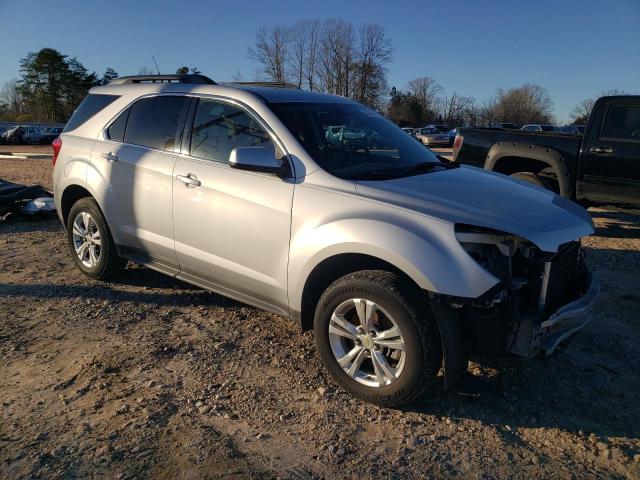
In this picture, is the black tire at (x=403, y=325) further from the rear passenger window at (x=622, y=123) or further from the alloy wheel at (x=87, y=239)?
the rear passenger window at (x=622, y=123)


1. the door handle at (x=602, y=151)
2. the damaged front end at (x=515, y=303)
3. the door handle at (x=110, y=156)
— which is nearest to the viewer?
the damaged front end at (x=515, y=303)

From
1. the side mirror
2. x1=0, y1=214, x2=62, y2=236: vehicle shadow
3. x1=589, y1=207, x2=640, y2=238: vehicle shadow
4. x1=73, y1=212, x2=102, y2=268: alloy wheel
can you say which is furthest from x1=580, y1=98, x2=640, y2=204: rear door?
x1=0, y1=214, x2=62, y2=236: vehicle shadow

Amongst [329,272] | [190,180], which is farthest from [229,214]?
[329,272]

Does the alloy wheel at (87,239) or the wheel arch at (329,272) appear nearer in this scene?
the wheel arch at (329,272)

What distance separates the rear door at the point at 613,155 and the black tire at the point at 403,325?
5465 mm

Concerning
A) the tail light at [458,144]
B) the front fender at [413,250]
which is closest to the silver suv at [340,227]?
the front fender at [413,250]

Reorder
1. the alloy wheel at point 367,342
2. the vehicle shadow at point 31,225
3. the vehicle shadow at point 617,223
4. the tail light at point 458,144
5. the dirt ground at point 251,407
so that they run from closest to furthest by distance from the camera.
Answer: the dirt ground at point 251,407 < the alloy wheel at point 367,342 < the vehicle shadow at point 31,225 < the vehicle shadow at point 617,223 < the tail light at point 458,144

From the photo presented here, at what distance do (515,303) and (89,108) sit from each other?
14.3ft

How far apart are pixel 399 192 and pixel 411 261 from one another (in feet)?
1.73

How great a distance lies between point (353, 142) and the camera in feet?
12.8

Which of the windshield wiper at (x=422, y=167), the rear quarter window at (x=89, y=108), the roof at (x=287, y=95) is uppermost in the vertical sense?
the roof at (x=287, y=95)

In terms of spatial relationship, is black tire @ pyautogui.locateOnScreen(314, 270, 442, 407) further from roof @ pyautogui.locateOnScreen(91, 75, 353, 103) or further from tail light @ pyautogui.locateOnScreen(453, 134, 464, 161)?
tail light @ pyautogui.locateOnScreen(453, 134, 464, 161)

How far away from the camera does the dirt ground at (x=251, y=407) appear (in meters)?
2.58

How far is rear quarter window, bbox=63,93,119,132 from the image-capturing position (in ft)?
16.2
